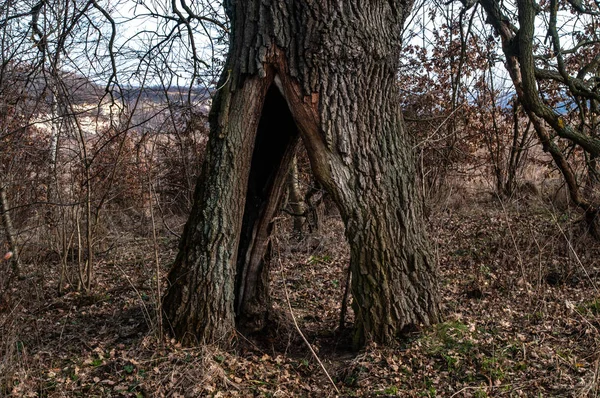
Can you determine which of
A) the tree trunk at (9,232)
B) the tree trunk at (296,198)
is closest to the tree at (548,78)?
the tree trunk at (296,198)

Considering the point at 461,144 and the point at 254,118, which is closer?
the point at 254,118

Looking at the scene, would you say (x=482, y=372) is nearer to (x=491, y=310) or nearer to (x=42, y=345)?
(x=491, y=310)

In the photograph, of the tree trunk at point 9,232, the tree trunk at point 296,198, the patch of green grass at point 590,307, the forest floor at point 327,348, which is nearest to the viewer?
the forest floor at point 327,348

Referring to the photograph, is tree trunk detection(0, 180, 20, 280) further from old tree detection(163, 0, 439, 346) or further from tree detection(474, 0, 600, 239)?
tree detection(474, 0, 600, 239)

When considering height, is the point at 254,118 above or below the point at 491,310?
above

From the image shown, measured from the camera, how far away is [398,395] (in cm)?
380

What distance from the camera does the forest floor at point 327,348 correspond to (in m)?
3.84

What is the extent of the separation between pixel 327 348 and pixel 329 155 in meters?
1.76

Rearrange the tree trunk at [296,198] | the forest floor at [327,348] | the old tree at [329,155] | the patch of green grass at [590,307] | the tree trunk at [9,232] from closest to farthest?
1. the forest floor at [327,348]
2. the old tree at [329,155]
3. the patch of green grass at [590,307]
4. the tree trunk at [9,232]
5. the tree trunk at [296,198]

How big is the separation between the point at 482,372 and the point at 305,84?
2.59 metres

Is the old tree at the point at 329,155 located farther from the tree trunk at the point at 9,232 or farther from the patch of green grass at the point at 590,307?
the tree trunk at the point at 9,232

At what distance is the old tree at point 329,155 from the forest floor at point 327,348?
30 cm

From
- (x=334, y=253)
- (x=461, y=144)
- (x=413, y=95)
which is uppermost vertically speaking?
(x=413, y=95)

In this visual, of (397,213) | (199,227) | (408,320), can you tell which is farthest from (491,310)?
(199,227)
